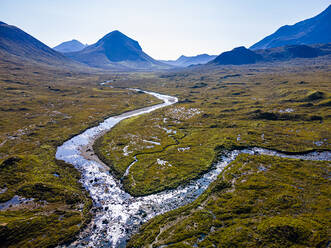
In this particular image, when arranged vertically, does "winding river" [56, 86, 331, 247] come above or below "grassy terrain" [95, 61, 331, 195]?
Result: below

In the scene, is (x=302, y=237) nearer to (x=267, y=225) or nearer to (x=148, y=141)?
(x=267, y=225)

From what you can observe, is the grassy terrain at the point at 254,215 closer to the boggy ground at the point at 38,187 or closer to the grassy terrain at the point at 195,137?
the grassy terrain at the point at 195,137

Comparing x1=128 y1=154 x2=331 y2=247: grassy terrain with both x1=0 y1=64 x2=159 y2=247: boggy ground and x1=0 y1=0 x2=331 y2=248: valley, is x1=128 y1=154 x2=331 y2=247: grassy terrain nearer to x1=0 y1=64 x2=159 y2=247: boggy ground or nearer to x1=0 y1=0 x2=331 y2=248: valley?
x1=0 y1=0 x2=331 y2=248: valley

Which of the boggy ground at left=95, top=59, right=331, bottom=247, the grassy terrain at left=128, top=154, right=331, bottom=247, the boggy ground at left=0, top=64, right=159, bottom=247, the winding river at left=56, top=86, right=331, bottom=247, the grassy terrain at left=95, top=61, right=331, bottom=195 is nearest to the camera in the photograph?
the grassy terrain at left=128, top=154, right=331, bottom=247

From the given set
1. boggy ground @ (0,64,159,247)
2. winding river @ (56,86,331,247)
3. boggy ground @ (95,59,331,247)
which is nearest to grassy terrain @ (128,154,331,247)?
boggy ground @ (95,59,331,247)

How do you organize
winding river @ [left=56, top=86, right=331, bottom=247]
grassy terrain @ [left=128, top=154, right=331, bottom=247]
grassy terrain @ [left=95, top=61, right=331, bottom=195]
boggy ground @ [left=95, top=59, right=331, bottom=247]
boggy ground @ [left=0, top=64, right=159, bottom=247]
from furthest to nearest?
1. grassy terrain @ [left=95, top=61, right=331, bottom=195]
2. winding river @ [left=56, top=86, right=331, bottom=247]
3. boggy ground @ [left=0, top=64, right=159, bottom=247]
4. boggy ground @ [left=95, top=59, right=331, bottom=247]
5. grassy terrain @ [left=128, top=154, right=331, bottom=247]

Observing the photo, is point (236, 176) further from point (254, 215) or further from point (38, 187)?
point (38, 187)

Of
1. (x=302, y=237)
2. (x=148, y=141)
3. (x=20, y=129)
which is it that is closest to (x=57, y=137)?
(x=20, y=129)
